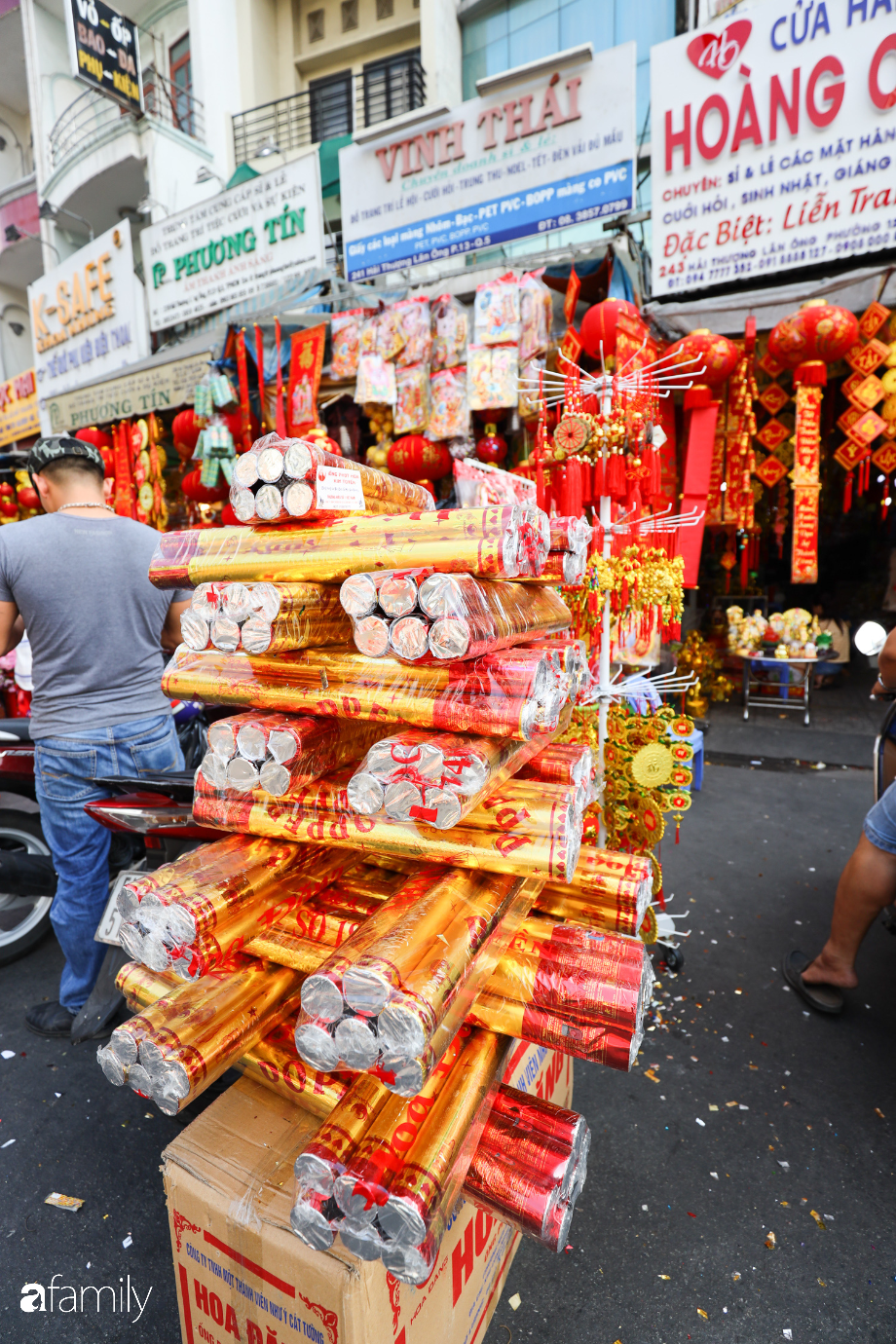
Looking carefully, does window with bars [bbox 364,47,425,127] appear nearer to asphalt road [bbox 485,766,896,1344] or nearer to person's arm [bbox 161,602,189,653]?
person's arm [bbox 161,602,189,653]

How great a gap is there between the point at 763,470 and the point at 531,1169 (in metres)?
4.80

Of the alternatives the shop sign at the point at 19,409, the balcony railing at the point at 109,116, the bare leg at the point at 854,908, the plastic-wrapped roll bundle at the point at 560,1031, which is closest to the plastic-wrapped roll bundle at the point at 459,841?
the plastic-wrapped roll bundle at the point at 560,1031

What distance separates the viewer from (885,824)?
2113 millimetres

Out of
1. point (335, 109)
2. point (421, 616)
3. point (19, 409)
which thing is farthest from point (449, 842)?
point (335, 109)

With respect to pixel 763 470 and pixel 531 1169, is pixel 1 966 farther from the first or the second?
pixel 763 470

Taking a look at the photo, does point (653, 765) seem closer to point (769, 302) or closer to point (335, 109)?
point (769, 302)

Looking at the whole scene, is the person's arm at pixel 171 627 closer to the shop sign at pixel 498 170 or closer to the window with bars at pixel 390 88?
the shop sign at pixel 498 170

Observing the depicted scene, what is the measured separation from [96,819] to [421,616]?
1595mm

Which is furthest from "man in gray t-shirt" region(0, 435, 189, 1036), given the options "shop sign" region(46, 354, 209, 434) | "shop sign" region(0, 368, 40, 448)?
"shop sign" region(0, 368, 40, 448)

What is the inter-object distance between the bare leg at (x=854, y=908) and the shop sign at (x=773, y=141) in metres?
3.39

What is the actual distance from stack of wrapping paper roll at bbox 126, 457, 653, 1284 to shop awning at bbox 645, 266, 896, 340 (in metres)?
3.56

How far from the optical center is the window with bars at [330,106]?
10109mm

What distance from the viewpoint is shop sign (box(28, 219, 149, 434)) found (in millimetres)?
6535

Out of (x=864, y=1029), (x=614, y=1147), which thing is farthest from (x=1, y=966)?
(x=864, y=1029)
